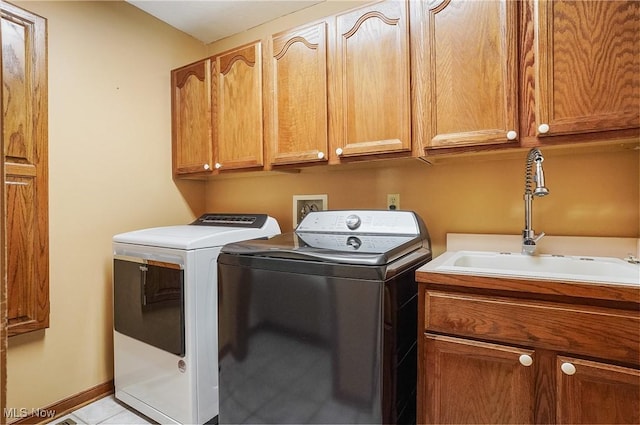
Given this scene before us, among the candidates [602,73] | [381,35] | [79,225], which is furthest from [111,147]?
[602,73]

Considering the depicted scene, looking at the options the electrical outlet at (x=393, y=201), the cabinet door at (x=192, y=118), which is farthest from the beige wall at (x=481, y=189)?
the cabinet door at (x=192, y=118)

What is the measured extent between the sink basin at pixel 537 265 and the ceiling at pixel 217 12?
1739 mm

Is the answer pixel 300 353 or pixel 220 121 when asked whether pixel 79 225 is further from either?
pixel 300 353

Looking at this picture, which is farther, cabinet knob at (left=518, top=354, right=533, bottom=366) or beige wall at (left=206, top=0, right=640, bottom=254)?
beige wall at (left=206, top=0, right=640, bottom=254)

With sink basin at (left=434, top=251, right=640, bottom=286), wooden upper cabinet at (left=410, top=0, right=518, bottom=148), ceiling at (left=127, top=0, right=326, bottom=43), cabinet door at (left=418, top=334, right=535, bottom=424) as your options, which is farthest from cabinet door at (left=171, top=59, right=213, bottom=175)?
cabinet door at (left=418, top=334, right=535, bottom=424)

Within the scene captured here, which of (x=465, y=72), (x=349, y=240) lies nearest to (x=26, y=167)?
(x=349, y=240)

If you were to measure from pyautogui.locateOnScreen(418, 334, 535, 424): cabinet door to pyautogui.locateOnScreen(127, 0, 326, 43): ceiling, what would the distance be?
6.73ft

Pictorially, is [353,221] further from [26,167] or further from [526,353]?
[26,167]

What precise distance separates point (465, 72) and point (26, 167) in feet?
6.67

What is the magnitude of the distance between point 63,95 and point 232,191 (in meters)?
1.11

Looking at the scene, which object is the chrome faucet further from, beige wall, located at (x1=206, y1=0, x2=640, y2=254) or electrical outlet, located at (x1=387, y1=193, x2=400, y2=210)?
electrical outlet, located at (x1=387, y1=193, x2=400, y2=210)

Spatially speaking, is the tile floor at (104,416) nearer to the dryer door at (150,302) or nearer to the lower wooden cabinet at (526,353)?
the dryer door at (150,302)

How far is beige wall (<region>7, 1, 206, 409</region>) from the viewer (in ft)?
5.89

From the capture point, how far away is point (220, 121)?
2107 mm
